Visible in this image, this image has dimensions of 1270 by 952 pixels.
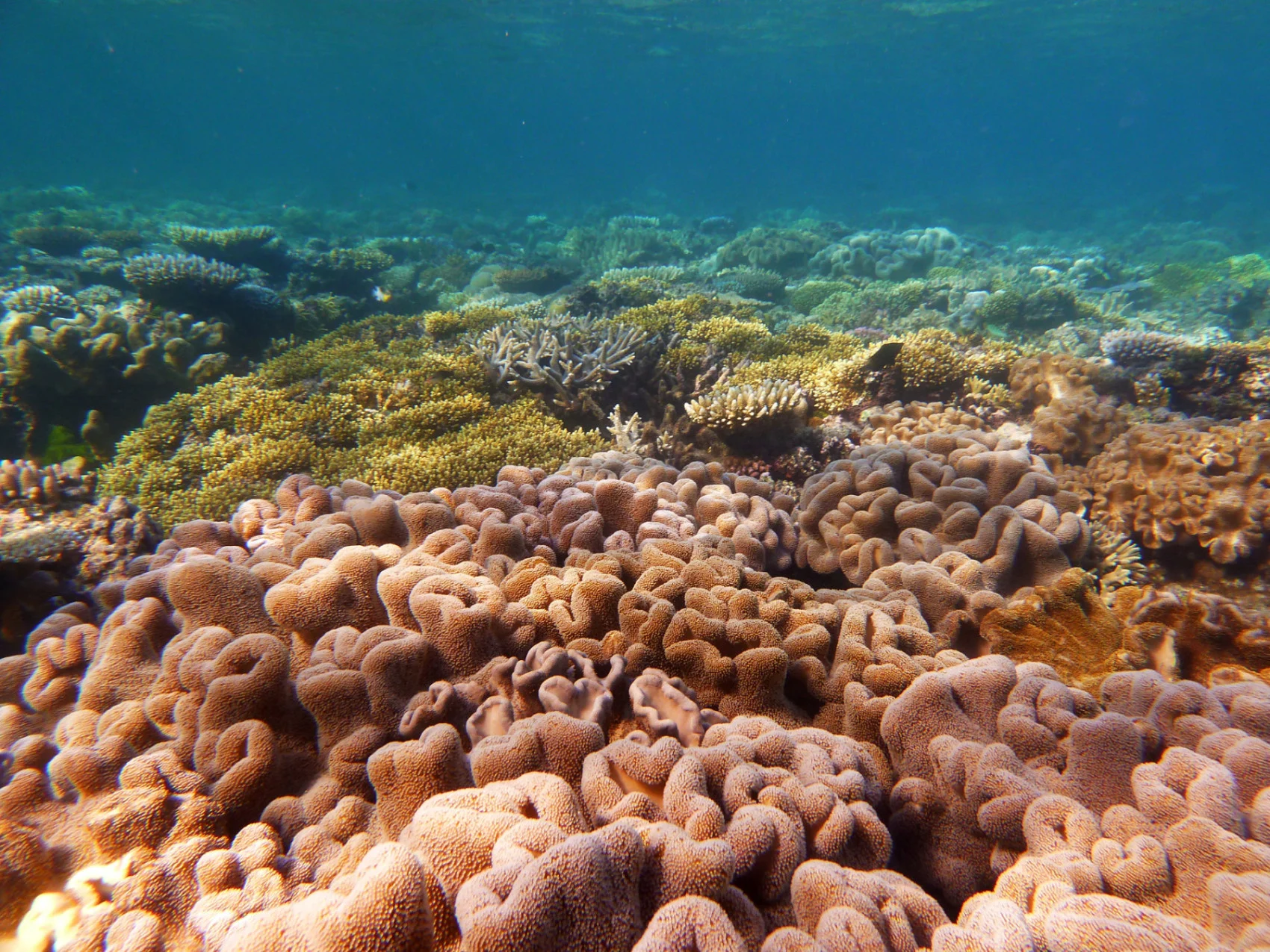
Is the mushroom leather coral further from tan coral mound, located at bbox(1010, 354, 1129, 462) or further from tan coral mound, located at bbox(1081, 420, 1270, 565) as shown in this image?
tan coral mound, located at bbox(1010, 354, 1129, 462)

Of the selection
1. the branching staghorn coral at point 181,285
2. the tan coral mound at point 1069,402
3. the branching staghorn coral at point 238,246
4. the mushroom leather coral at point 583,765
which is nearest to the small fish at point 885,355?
the tan coral mound at point 1069,402

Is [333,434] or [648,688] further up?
[333,434]

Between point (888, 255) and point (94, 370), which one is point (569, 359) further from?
point (888, 255)

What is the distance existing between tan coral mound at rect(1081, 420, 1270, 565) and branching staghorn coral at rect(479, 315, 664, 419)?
5047mm

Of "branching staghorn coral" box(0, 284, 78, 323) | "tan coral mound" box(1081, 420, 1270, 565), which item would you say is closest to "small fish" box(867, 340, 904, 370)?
"tan coral mound" box(1081, 420, 1270, 565)

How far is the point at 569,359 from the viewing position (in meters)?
7.39

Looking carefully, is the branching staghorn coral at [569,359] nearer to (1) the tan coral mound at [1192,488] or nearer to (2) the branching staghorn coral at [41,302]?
(1) the tan coral mound at [1192,488]

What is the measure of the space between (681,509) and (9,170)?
80601mm

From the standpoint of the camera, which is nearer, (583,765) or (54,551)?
(583,765)

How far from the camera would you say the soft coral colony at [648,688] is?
58.4 inches

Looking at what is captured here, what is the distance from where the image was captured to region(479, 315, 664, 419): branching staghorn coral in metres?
6.91

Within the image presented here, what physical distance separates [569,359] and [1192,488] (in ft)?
20.4

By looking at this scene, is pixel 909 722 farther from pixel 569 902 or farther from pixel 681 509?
pixel 681 509

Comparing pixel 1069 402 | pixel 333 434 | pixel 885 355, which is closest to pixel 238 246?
pixel 333 434
